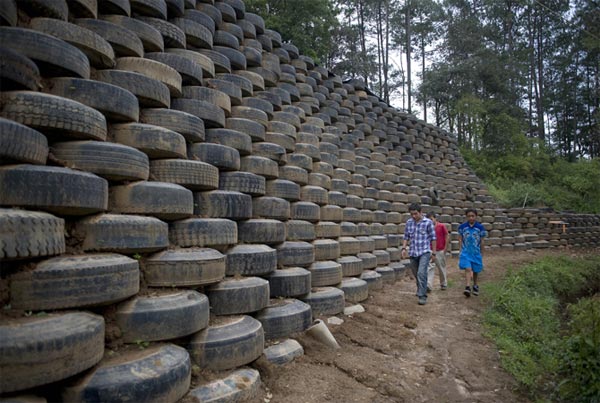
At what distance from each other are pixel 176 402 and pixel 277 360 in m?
1.04

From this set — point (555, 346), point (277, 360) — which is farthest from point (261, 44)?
point (555, 346)

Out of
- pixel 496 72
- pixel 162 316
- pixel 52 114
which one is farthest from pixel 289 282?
pixel 496 72

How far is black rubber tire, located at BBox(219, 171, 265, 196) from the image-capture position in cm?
351

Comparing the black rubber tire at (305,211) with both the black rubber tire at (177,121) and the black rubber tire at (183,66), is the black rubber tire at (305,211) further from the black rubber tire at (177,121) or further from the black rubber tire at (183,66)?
the black rubber tire at (183,66)

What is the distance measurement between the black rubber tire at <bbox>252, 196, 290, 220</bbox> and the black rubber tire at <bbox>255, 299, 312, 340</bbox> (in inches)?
32.4

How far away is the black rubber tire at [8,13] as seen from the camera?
6.77ft

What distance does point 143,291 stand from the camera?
249cm

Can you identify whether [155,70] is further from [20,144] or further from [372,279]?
[372,279]

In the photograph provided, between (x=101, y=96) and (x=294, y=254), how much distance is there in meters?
2.25

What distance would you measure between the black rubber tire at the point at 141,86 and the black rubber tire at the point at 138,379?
1.73 metres

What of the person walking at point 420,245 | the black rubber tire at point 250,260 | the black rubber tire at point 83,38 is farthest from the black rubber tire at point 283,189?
the person walking at point 420,245

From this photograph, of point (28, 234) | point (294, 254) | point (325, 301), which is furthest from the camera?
point (325, 301)

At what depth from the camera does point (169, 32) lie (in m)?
3.43

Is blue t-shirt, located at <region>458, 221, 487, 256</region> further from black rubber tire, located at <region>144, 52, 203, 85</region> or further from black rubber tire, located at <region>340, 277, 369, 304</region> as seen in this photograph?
black rubber tire, located at <region>144, 52, 203, 85</region>
